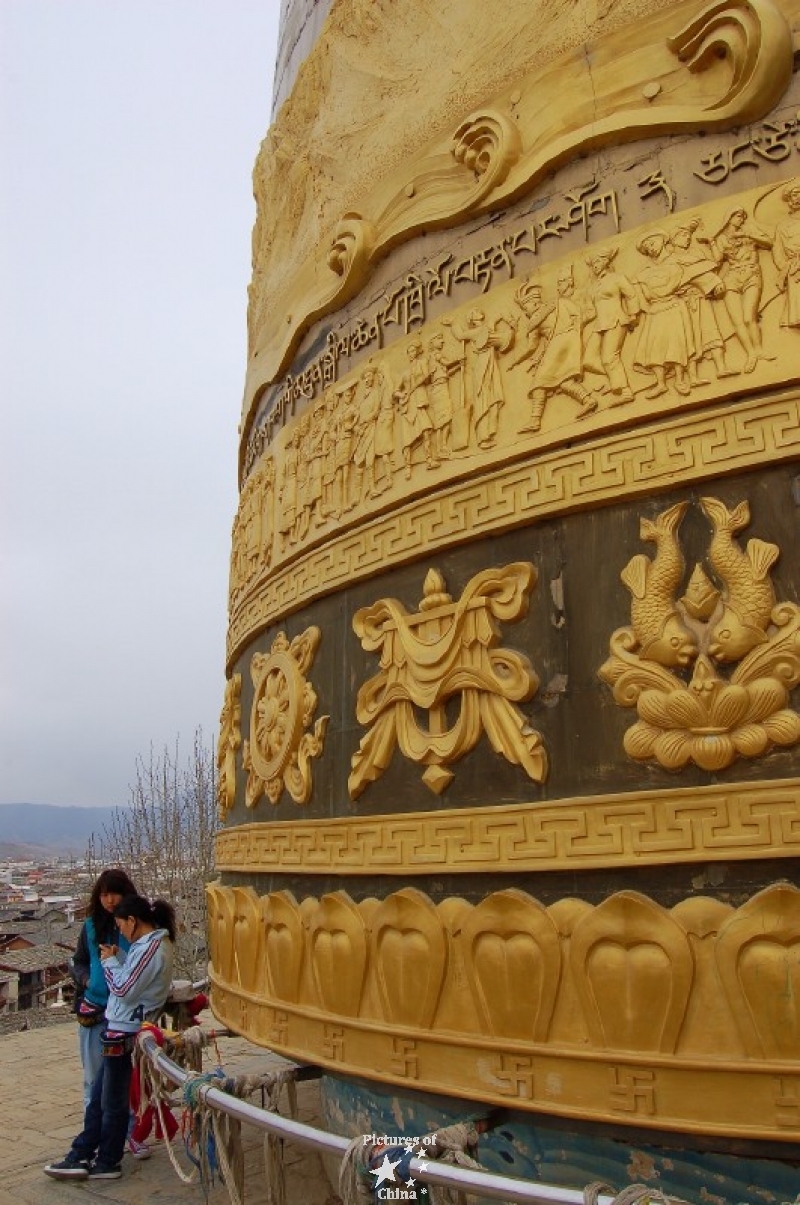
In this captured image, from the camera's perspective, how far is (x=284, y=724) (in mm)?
4793

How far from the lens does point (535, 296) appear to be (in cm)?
386

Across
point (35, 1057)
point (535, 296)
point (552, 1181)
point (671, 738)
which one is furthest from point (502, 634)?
point (35, 1057)

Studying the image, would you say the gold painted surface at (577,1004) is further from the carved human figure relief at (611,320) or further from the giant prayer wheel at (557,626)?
the carved human figure relief at (611,320)

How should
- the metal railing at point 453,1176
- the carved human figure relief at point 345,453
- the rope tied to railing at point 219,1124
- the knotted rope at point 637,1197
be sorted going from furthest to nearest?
the carved human figure relief at point 345,453 → the rope tied to railing at point 219,1124 → the metal railing at point 453,1176 → the knotted rope at point 637,1197

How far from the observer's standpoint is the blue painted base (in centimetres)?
279

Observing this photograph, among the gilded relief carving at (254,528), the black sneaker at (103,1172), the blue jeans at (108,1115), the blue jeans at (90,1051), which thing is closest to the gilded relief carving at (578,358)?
the gilded relief carving at (254,528)

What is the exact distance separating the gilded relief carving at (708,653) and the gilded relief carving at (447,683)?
0.42m

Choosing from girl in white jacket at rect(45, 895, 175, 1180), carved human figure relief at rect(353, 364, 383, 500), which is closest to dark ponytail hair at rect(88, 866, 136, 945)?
girl in white jacket at rect(45, 895, 175, 1180)

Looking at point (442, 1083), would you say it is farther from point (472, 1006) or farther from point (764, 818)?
point (764, 818)

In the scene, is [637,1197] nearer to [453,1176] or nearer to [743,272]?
[453,1176]

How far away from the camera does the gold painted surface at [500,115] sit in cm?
352

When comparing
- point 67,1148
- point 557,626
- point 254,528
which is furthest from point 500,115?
point 67,1148

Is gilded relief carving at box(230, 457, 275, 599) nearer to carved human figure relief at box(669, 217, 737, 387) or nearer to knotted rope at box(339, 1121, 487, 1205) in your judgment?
carved human figure relief at box(669, 217, 737, 387)

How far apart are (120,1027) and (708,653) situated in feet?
12.2
